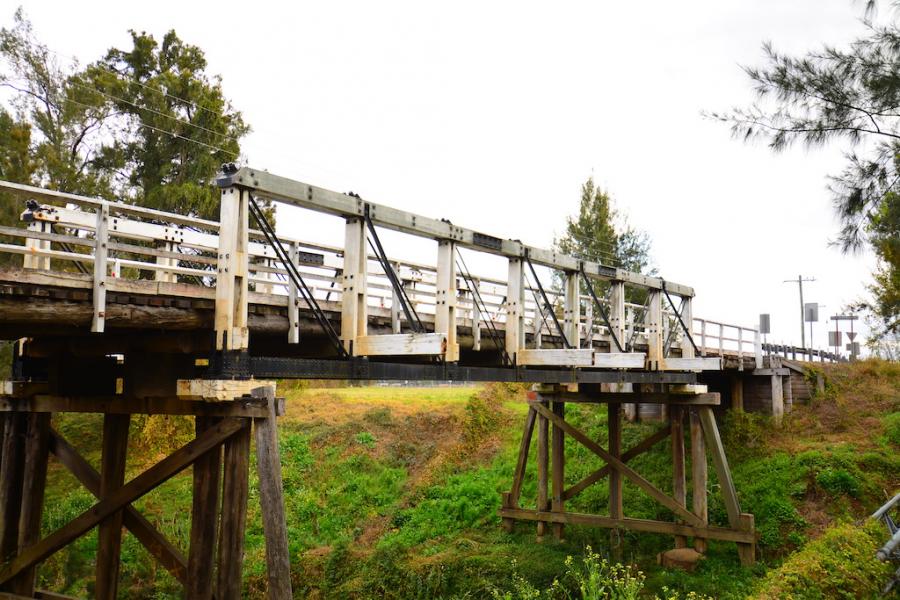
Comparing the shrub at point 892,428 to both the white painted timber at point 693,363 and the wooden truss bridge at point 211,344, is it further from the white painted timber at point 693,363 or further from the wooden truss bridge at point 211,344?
the wooden truss bridge at point 211,344

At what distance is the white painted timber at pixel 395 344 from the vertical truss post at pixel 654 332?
6.95m

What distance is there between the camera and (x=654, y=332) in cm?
1376

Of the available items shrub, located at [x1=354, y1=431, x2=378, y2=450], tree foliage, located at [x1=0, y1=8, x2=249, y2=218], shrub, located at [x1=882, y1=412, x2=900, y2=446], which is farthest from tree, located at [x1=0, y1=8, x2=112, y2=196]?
shrub, located at [x1=882, y1=412, x2=900, y2=446]

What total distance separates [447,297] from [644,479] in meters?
8.40

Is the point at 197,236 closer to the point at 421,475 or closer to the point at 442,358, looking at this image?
the point at 442,358

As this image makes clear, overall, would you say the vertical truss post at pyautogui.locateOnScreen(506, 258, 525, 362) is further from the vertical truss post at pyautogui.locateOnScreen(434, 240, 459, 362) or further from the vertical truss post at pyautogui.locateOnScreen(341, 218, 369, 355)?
the vertical truss post at pyautogui.locateOnScreen(341, 218, 369, 355)

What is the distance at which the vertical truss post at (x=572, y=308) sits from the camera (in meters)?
11.5

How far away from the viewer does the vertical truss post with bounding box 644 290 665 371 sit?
13.7 metres

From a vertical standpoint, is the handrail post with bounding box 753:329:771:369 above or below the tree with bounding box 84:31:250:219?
below

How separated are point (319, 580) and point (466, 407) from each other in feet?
28.3

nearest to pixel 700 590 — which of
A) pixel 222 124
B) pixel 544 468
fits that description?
pixel 544 468

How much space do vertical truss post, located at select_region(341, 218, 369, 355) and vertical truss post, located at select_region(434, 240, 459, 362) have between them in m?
1.27

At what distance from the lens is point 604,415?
21234mm

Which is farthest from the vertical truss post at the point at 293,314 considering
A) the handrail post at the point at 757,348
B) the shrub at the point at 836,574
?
the handrail post at the point at 757,348
